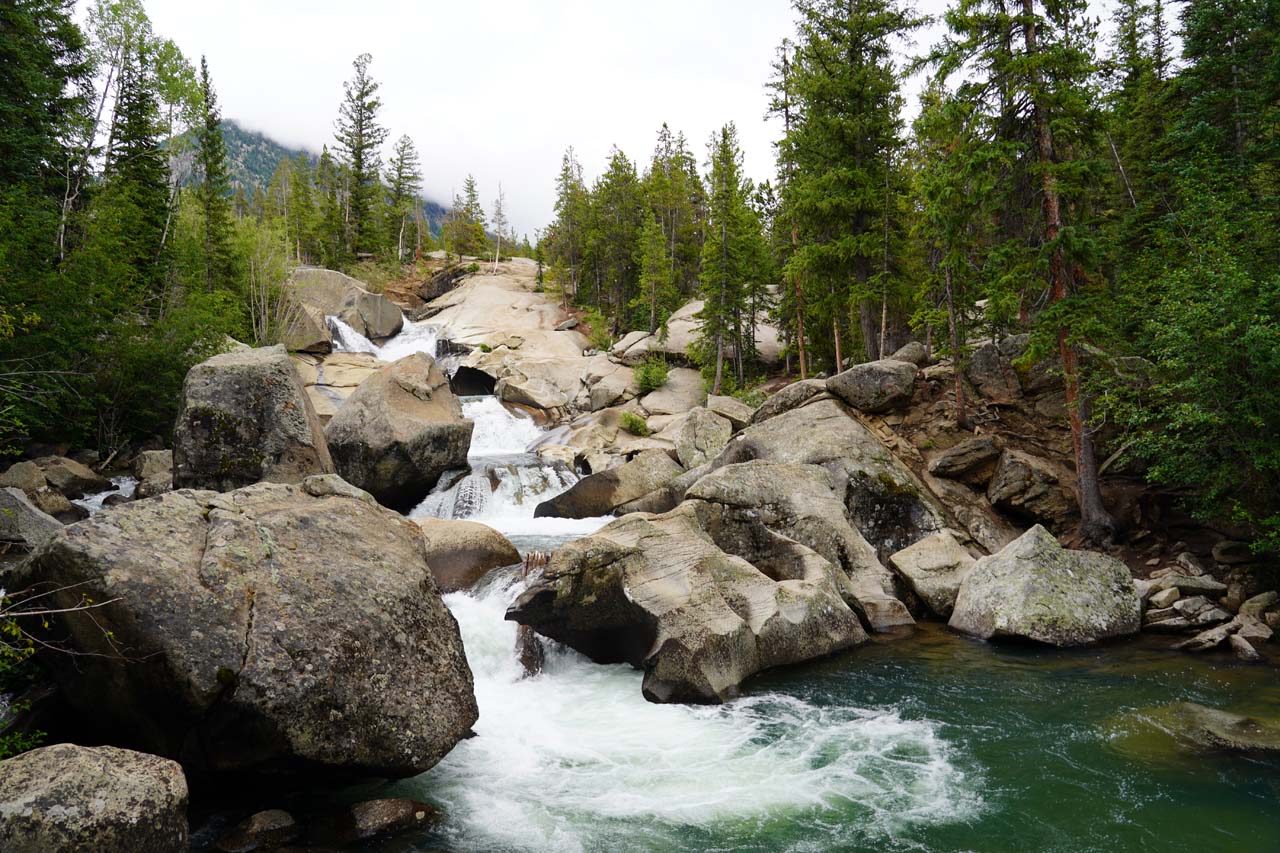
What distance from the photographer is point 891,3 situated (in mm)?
26031

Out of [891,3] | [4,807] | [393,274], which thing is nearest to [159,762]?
[4,807]

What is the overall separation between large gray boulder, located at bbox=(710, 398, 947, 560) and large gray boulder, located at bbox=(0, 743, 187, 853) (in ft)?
49.3

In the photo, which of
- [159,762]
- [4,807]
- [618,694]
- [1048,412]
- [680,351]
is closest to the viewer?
[4,807]

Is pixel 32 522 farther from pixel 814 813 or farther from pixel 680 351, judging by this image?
pixel 680 351

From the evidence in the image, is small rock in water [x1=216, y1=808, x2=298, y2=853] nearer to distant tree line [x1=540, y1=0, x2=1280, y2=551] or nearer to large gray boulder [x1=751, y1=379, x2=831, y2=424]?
distant tree line [x1=540, y1=0, x2=1280, y2=551]

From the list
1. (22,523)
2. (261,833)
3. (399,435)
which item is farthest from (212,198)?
(261,833)

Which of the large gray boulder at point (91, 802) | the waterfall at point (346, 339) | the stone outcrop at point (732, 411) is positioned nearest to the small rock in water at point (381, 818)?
the large gray boulder at point (91, 802)

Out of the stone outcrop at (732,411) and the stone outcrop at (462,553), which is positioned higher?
the stone outcrop at (732,411)

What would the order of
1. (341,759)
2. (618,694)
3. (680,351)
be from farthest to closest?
(680,351) < (618,694) < (341,759)

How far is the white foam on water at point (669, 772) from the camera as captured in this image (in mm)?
7375

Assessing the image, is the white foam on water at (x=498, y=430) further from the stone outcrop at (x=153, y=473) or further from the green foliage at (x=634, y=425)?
the stone outcrop at (x=153, y=473)

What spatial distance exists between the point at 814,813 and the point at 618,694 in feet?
13.5

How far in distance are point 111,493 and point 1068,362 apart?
27.6 m

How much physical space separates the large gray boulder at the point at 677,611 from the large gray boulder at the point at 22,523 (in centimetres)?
1022
